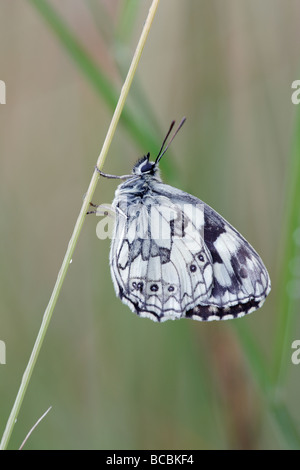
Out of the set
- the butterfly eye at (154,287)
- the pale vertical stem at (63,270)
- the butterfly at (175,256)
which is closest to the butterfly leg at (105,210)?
the butterfly at (175,256)

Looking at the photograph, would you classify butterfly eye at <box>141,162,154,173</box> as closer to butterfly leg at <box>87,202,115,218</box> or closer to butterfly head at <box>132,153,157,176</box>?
butterfly head at <box>132,153,157,176</box>

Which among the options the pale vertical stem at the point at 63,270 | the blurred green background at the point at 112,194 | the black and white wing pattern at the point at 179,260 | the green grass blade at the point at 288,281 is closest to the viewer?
the pale vertical stem at the point at 63,270

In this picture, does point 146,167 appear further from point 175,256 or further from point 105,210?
point 175,256

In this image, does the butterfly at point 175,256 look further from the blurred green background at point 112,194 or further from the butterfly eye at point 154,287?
the blurred green background at point 112,194

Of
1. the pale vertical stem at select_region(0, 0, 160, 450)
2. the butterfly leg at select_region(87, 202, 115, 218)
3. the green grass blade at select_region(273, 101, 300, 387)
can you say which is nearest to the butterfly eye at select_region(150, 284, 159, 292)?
the butterfly leg at select_region(87, 202, 115, 218)

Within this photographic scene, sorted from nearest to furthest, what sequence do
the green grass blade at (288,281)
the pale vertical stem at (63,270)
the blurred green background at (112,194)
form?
the pale vertical stem at (63,270), the green grass blade at (288,281), the blurred green background at (112,194)

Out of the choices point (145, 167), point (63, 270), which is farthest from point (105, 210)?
point (63, 270)
